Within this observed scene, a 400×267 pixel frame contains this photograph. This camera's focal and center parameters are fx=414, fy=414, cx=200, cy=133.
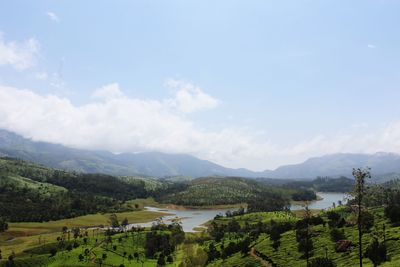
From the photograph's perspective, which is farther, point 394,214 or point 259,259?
point 259,259

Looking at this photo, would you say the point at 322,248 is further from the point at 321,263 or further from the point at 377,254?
the point at 377,254

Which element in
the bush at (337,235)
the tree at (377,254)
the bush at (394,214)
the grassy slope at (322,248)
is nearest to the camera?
the tree at (377,254)

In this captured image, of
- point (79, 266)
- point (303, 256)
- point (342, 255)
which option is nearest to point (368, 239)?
point (342, 255)

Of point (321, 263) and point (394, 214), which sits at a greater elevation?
point (394, 214)

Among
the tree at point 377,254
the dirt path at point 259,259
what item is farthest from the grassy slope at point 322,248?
the dirt path at point 259,259

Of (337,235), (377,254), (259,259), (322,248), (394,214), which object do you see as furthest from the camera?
(259,259)

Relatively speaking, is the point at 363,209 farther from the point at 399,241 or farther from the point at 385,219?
the point at 385,219

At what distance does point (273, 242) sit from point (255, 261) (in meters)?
19.1

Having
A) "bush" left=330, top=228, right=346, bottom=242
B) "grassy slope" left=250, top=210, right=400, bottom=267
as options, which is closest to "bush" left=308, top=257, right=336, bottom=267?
"grassy slope" left=250, top=210, right=400, bottom=267

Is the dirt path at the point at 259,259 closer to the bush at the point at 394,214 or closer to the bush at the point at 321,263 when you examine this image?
the bush at the point at 321,263

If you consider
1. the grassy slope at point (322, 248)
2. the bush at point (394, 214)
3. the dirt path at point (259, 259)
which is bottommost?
the dirt path at point (259, 259)

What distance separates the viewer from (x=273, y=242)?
166875 mm

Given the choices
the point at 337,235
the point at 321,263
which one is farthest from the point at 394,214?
the point at 321,263

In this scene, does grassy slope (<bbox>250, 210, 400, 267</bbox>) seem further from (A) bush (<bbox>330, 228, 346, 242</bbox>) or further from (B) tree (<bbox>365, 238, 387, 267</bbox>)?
(B) tree (<bbox>365, 238, 387, 267</bbox>)
